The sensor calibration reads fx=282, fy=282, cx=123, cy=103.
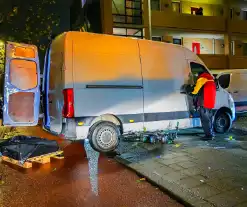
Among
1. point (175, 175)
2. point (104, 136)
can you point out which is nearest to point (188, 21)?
point (104, 136)

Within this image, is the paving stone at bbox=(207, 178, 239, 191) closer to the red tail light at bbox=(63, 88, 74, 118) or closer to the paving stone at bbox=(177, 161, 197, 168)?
the paving stone at bbox=(177, 161, 197, 168)

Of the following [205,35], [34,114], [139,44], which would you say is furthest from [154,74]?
[205,35]

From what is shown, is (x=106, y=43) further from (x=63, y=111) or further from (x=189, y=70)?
(x=189, y=70)

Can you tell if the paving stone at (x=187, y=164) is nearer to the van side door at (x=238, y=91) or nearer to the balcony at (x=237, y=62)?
the van side door at (x=238, y=91)

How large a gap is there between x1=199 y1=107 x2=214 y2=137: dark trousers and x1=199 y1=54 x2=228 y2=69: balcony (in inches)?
635

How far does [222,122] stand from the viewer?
865 centimetres

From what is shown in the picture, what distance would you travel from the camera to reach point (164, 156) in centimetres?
604

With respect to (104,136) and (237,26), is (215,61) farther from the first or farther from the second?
(104,136)

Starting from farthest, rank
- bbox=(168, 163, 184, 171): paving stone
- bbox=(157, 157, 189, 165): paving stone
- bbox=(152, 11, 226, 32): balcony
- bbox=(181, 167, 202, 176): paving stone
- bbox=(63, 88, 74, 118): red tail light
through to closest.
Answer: bbox=(152, 11, 226, 32): balcony
bbox=(63, 88, 74, 118): red tail light
bbox=(157, 157, 189, 165): paving stone
bbox=(168, 163, 184, 171): paving stone
bbox=(181, 167, 202, 176): paving stone

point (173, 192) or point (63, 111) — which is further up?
point (63, 111)

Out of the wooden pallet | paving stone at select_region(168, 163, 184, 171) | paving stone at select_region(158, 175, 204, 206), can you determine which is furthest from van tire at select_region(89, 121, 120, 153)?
paving stone at select_region(158, 175, 204, 206)

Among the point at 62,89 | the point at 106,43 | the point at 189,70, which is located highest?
the point at 106,43

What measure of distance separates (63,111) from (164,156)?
2372 mm

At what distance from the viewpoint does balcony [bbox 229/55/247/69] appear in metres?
24.4
